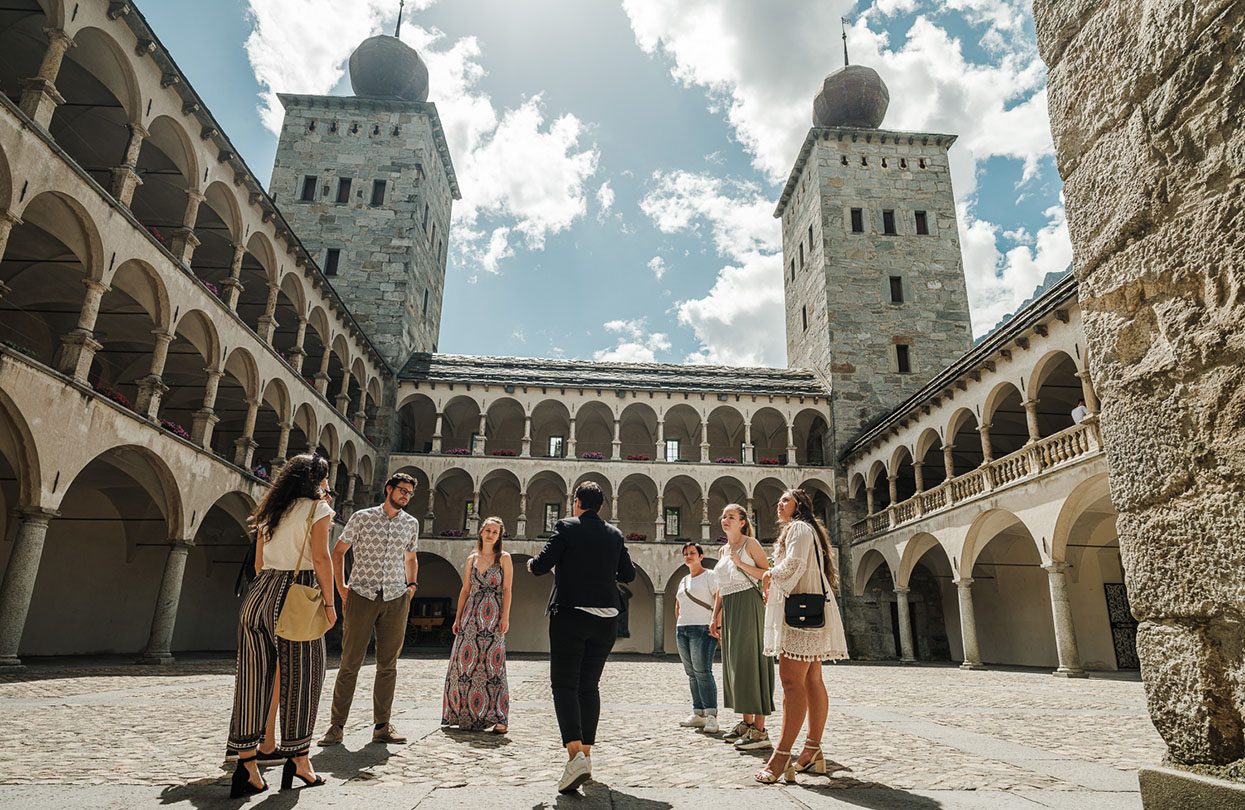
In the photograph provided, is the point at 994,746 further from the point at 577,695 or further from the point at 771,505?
the point at 771,505

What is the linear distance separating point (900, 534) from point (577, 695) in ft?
70.9

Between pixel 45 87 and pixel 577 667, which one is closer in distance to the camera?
pixel 577 667

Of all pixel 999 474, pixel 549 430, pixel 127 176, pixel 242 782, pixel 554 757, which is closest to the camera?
pixel 242 782

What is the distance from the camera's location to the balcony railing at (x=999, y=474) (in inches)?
599

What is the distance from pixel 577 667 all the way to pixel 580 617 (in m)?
0.28

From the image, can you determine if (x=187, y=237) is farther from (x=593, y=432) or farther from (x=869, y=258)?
(x=869, y=258)

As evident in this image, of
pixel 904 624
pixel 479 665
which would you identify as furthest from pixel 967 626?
pixel 479 665

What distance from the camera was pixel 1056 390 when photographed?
2072 centimetres

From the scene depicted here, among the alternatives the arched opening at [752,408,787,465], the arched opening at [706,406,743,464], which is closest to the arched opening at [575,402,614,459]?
the arched opening at [706,406,743,464]

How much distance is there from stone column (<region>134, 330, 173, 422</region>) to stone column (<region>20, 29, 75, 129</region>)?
4.56 metres

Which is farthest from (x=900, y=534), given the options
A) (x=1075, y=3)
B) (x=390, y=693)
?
(x=1075, y=3)

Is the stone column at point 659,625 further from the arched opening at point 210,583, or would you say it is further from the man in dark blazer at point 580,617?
the man in dark blazer at point 580,617

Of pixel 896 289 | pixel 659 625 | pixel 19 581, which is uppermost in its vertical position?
pixel 896 289

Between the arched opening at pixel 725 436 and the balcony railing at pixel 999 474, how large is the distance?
7205 mm
